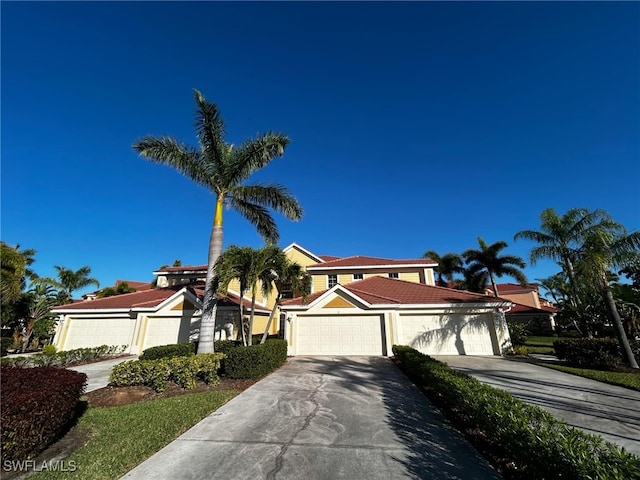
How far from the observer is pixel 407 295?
1769 centimetres

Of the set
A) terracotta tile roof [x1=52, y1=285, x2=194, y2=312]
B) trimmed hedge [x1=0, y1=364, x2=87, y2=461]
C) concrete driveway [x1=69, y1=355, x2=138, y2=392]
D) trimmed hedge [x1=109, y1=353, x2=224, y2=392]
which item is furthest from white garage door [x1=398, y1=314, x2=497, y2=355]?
terracotta tile roof [x1=52, y1=285, x2=194, y2=312]

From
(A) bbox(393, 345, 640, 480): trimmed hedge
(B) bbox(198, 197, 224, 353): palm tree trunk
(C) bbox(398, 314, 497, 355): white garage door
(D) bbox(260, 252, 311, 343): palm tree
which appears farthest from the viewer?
(C) bbox(398, 314, 497, 355): white garage door

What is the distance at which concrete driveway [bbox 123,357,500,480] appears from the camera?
4.12 m

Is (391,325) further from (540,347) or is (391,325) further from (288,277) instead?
(540,347)

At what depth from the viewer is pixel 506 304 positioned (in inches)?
620

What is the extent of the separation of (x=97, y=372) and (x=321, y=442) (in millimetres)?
12087

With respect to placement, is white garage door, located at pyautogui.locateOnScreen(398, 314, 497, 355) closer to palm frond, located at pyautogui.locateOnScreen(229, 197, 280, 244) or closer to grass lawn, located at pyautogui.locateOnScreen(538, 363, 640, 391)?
grass lawn, located at pyautogui.locateOnScreen(538, 363, 640, 391)

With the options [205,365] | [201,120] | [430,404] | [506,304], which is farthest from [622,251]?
[201,120]

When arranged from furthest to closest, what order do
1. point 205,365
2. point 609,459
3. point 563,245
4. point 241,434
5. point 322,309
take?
point 322,309
point 563,245
point 205,365
point 241,434
point 609,459

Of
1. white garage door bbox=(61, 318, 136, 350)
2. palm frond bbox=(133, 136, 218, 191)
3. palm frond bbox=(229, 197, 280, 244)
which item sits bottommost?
white garage door bbox=(61, 318, 136, 350)

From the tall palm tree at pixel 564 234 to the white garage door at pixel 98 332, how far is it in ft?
81.5

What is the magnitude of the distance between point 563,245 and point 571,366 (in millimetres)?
6078

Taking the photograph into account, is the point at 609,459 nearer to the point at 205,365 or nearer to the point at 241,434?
the point at 241,434

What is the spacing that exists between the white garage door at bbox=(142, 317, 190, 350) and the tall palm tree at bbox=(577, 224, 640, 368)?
21.2 m
